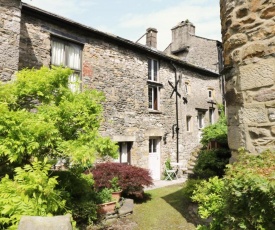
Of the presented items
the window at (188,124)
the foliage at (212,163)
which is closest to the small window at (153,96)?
the window at (188,124)

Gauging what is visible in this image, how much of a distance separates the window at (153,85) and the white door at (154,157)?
1.88 metres

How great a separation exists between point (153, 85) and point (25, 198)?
10.4 m

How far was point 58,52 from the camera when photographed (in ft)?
30.0

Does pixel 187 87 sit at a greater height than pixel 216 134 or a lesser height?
greater

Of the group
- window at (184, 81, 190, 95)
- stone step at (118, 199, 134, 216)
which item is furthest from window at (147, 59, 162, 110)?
stone step at (118, 199, 134, 216)

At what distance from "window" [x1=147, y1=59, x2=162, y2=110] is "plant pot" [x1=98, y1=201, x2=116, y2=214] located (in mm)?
6835

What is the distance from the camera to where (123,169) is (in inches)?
342

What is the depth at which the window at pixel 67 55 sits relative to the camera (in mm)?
9039

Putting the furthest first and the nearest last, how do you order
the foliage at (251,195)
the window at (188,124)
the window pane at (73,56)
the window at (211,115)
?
the window at (211,115), the window at (188,124), the window pane at (73,56), the foliage at (251,195)

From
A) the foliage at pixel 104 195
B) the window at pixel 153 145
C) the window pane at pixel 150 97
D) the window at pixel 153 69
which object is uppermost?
the window at pixel 153 69

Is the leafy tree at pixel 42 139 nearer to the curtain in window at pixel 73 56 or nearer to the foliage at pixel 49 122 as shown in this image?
the foliage at pixel 49 122

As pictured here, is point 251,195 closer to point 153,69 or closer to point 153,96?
point 153,96

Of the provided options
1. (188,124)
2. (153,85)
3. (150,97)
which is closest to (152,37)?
(153,85)

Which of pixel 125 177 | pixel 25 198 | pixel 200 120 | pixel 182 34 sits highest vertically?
pixel 182 34
